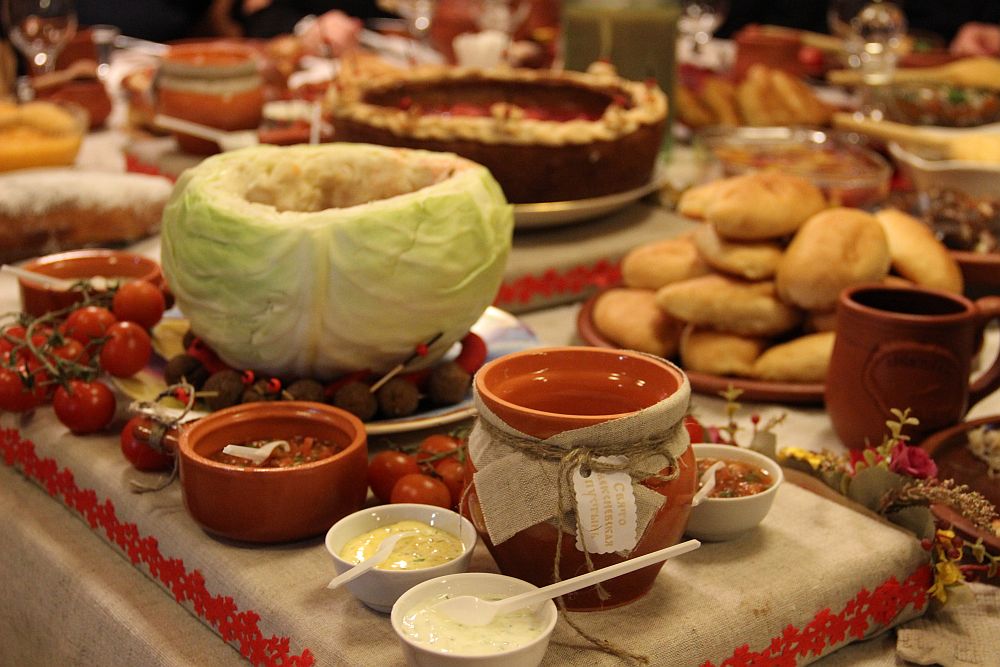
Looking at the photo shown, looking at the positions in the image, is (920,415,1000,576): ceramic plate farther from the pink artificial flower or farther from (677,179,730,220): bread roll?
(677,179,730,220): bread roll

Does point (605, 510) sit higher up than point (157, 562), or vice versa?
point (605, 510)

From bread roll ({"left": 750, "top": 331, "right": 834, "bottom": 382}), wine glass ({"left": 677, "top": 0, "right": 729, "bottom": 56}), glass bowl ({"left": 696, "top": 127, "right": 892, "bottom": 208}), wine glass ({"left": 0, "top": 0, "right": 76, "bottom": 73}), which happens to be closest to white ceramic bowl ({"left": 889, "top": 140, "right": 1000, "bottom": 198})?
glass bowl ({"left": 696, "top": 127, "right": 892, "bottom": 208})

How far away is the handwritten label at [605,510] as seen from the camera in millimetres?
856

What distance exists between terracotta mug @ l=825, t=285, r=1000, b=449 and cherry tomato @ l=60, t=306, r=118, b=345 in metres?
0.81

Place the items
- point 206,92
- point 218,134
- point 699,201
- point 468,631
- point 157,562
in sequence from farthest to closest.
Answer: point 206,92 → point 218,134 → point 699,201 → point 157,562 → point 468,631

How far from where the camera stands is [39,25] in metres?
2.45

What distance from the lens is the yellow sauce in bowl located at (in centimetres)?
94

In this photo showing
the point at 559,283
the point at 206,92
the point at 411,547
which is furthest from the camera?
the point at 206,92

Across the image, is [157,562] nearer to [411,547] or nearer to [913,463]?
[411,547]

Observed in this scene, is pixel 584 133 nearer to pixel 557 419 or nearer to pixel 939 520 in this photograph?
pixel 939 520

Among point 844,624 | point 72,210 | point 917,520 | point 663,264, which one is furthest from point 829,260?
point 72,210

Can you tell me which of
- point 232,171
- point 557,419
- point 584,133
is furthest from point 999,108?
point 557,419

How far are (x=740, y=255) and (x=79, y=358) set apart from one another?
2.59ft

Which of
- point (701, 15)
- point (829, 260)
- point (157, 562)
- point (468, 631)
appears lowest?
point (157, 562)
